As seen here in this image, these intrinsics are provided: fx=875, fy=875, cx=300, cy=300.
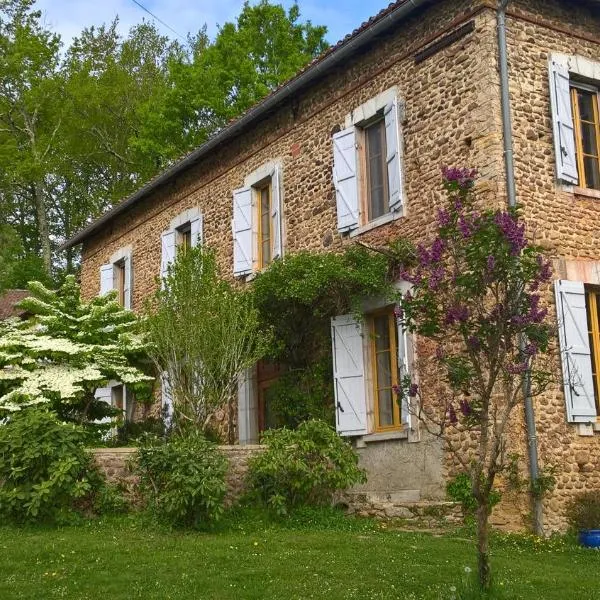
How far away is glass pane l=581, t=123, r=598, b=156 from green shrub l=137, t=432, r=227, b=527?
19.5 feet

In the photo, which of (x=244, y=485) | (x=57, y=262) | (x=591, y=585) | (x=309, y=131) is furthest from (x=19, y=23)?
(x=591, y=585)

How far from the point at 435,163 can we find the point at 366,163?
157cm

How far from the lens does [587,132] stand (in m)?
11.1

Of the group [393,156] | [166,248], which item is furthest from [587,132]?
[166,248]

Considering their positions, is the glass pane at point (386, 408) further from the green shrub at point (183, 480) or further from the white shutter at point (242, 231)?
the white shutter at point (242, 231)

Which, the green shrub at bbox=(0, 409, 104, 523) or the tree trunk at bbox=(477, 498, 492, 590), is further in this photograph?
the green shrub at bbox=(0, 409, 104, 523)

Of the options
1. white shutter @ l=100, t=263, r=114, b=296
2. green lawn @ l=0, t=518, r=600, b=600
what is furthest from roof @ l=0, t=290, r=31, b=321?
green lawn @ l=0, t=518, r=600, b=600

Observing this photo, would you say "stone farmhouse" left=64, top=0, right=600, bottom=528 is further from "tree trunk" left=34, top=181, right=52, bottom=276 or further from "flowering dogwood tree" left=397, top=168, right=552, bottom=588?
"tree trunk" left=34, top=181, right=52, bottom=276

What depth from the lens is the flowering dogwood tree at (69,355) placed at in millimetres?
11891

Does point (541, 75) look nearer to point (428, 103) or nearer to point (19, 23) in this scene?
point (428, 103)

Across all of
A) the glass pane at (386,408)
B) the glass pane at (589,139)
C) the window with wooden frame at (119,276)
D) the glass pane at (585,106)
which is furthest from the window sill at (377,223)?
the window with wooden frame at (119,276)

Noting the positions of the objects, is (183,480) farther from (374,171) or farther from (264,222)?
(264,222)

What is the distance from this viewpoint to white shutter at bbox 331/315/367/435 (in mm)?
11164

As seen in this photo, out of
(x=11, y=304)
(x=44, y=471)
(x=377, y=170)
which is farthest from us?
(x=11, y=304)
